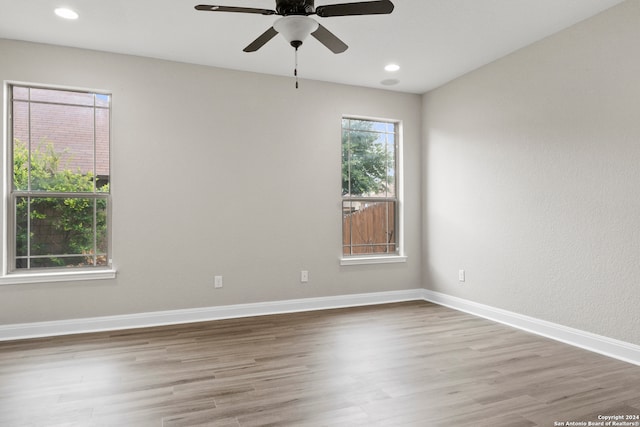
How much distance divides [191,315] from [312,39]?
296cm

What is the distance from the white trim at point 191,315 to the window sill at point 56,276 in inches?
15.1

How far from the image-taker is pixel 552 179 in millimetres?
3525

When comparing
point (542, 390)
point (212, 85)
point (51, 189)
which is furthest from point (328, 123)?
point (542, 390)

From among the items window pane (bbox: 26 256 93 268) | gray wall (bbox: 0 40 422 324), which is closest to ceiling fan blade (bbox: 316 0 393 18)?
gray wall (bbox: 0 40 422 324)

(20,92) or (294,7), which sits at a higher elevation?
(294,7)

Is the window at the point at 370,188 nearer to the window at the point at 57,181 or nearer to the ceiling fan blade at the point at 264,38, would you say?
the ceiling fan blade at the point at 264,38

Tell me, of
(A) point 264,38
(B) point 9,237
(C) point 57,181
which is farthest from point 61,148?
(A) point 264,38

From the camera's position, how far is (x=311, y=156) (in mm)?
4676

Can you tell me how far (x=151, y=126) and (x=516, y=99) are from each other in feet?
11.9

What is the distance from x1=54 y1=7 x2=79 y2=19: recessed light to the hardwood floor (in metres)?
2.67

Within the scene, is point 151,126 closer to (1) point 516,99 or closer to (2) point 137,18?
(2) point 137,18

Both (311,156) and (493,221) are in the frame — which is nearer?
(493,221)

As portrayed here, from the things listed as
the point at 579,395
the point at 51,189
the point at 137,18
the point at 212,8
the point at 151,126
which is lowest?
the point at 579,395

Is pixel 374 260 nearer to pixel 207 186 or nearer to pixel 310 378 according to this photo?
pixel 207 186
